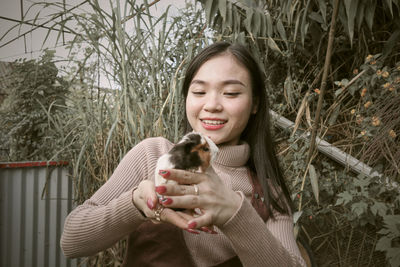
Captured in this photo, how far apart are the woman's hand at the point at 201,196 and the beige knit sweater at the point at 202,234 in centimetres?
3

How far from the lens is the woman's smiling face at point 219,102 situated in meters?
1.05

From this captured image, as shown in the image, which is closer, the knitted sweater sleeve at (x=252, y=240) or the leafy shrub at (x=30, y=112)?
the knitted sweater sleeve at (x=252, y=240)

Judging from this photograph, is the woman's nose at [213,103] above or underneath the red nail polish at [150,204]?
above

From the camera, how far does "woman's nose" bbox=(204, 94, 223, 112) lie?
103 centimetres

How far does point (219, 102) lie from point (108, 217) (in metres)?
0.51

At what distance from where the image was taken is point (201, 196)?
2.37ft

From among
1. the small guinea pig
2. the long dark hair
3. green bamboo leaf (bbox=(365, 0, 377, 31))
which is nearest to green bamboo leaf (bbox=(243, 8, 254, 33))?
green bamboo leaf (bbox=(365, 0, 377, 31))

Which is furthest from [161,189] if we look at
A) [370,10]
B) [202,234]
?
[370,10]

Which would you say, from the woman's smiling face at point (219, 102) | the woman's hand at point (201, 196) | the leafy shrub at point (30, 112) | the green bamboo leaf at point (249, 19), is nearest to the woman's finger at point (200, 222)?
the woman's hand at point (201, 196)

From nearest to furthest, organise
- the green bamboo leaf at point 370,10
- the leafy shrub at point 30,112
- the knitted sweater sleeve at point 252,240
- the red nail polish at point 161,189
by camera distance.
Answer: the red nail polish at point 161,189 < the knitted sweater sleeve at point 252,240 < the green bamboo leaf at point 370,10 < the leafy shrub at point 30,112

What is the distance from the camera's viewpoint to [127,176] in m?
1.05

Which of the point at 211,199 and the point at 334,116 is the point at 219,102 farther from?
the point at 334,116

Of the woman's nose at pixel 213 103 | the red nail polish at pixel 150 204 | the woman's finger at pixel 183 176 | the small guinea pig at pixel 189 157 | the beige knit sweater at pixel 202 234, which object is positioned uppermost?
the woman's nose at pixel 213 103

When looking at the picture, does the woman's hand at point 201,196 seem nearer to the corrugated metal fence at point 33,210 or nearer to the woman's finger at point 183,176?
the woman's finger at point 183,176
